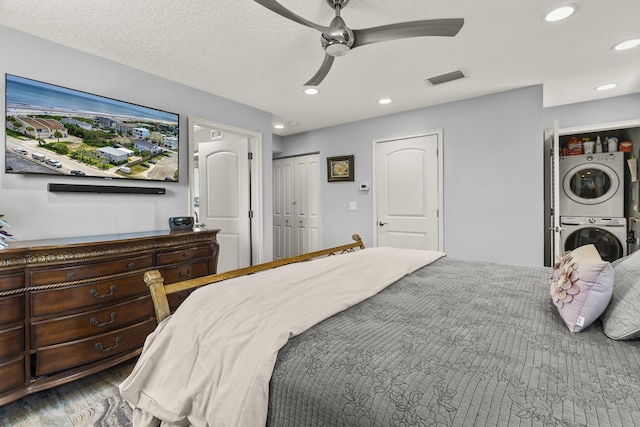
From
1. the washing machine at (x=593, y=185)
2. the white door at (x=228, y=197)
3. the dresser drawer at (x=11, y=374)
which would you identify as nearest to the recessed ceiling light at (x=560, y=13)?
the washing machine at (x=593, y=185)

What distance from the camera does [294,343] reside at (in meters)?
1.02

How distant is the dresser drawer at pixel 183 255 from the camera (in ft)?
7.97

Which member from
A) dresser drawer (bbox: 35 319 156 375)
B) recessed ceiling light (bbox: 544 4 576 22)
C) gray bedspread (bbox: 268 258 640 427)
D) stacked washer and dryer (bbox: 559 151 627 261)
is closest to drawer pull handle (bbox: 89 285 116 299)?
dresser drawer (bbox: 35 319 156 375)

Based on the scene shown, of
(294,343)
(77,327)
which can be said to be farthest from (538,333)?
(77,327)

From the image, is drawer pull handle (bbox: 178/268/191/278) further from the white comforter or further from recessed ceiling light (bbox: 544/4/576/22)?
recessed ceiling light (bbox: 544/4/576/22)

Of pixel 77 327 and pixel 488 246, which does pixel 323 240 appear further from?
pixel 77 327

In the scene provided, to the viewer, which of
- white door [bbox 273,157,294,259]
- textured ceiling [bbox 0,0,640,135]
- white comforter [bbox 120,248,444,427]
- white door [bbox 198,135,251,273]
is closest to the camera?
white comforter [bbox 120,248,444,427]

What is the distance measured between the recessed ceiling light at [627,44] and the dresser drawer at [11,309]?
445cm

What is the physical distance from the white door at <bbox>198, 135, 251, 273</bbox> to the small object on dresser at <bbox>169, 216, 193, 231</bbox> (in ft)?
3.66

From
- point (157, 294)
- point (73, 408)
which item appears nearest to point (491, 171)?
point (157, 294)

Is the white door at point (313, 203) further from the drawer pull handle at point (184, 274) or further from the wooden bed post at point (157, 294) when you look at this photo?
the wooden bed post at point (157, 294)

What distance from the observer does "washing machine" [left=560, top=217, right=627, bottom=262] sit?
407 cm

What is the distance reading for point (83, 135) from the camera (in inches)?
95.5

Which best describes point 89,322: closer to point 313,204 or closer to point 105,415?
point 105,415
